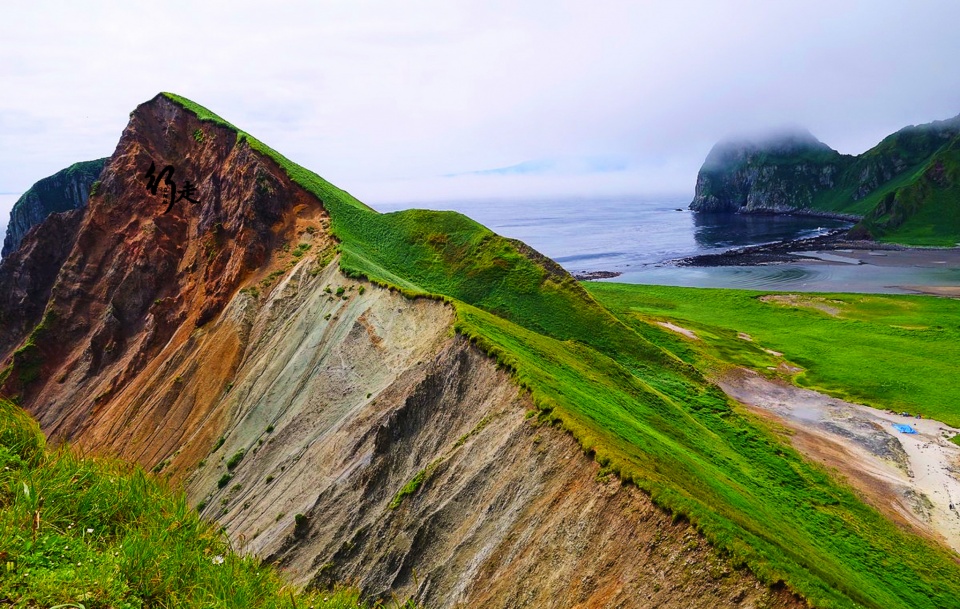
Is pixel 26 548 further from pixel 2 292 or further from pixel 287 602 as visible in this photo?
pixel 2 292

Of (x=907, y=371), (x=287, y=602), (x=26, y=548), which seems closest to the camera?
(x=26, y=548)

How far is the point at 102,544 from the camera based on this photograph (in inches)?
258

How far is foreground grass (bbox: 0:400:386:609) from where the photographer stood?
5688 millimetres

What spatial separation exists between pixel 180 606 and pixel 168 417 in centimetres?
3853

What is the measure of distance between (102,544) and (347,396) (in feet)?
82.6

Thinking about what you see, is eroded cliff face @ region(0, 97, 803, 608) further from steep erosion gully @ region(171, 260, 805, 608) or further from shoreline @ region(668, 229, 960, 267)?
shoreline @ region(668, 229, 960, 267)

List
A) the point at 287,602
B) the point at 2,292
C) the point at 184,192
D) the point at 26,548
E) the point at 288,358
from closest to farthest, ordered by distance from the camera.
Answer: the point at 26,548, the point at 287,602, the point at 288,358, the point at 184,192, the point at 2,292

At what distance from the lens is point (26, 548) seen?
5832mm

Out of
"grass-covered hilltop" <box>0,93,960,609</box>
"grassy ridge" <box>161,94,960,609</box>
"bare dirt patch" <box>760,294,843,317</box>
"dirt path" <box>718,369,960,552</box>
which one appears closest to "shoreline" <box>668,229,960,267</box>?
"bare dirt patch" <box>760,294,843,317</box>

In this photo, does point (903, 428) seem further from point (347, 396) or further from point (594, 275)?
point (594, 275)

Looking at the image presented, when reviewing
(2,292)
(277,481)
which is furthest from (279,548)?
(2,292)

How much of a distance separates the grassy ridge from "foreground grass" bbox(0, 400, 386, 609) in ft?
44.6

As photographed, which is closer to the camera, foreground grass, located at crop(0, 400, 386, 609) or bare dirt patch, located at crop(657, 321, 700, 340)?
foreground grass, located at crop(0, 400, 386, 609)

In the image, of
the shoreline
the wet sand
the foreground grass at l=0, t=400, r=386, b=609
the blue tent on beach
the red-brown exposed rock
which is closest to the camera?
the foreground grass at l=0, t=400, r=386, b=609
